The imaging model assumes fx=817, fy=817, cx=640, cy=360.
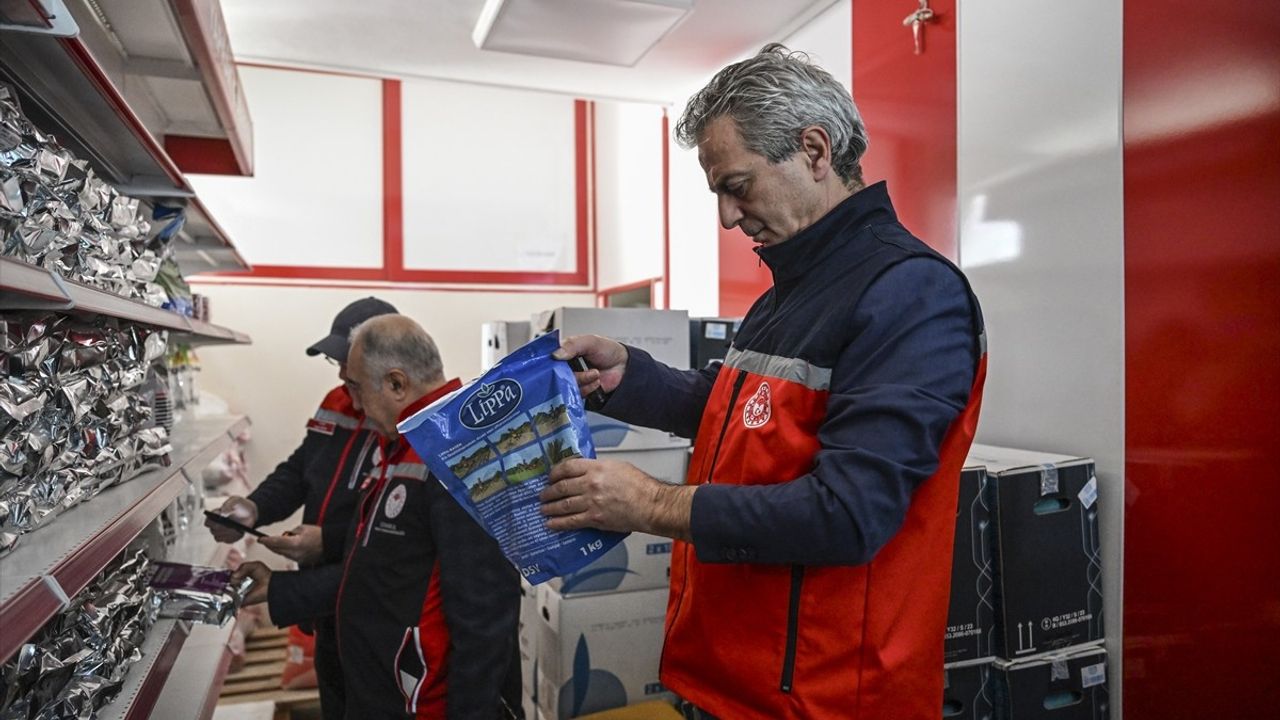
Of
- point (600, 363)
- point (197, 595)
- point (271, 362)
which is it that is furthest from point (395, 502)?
point (271, 362)

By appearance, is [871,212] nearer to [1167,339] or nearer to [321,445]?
[1167,339]

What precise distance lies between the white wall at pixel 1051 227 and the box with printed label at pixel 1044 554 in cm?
7

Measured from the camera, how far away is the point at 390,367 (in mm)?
2123

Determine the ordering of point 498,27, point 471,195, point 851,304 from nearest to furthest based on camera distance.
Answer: point 851,304 < point 498,27 < point 471,195

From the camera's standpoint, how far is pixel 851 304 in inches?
51.6

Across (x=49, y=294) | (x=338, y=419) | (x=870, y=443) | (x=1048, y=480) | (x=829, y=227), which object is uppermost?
(x=829, y=227)

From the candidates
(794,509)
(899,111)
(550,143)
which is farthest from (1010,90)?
(550,143)

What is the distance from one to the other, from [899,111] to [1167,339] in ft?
4.94

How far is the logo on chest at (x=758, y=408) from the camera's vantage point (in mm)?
1377

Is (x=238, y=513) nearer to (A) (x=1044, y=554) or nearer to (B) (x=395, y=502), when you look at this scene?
(B) (x=395, y=502)

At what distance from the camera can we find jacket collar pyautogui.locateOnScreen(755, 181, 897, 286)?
143cm

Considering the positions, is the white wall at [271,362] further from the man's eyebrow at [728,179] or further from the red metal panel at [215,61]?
the man's eyebrow at [728,179]

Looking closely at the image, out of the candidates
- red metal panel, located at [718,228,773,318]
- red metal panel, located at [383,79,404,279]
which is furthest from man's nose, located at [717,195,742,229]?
red metal panel, located at [383,79,404,279]

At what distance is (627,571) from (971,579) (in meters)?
1.35
